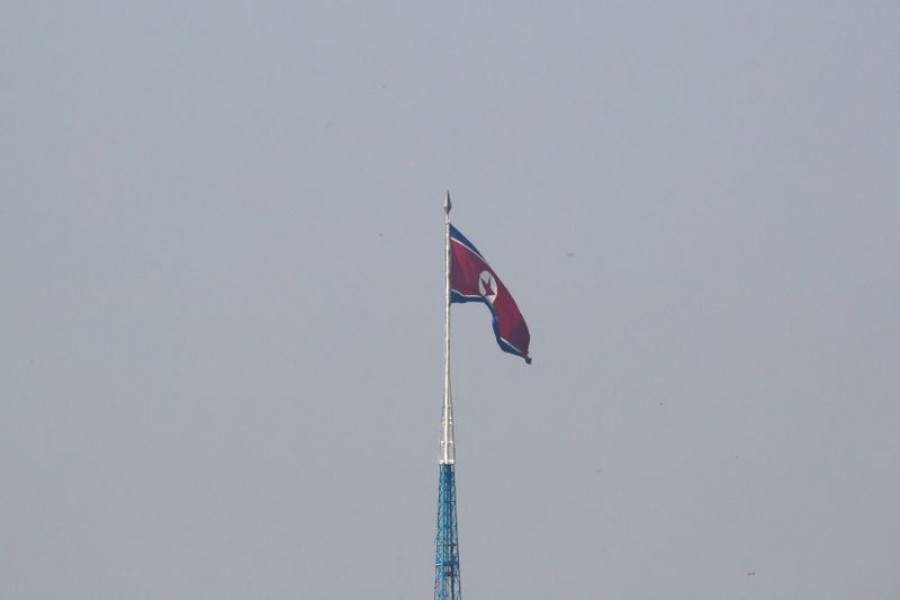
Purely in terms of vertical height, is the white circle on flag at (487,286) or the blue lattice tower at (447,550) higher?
the white circle on flag at (487,286)

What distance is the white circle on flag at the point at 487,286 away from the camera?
9444 cm

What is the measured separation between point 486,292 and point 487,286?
0.26m

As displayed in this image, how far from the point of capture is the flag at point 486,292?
9369cm

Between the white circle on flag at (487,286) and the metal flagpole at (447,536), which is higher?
the white circle on flag at (487,286)

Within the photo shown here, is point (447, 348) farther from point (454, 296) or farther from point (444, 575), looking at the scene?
point (444, 575)

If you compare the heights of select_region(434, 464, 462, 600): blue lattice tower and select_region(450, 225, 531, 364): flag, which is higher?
select_region(450, 225, 531, 364): flag

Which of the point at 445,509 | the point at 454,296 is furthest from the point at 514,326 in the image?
the point at 445,509

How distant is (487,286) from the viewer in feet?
310

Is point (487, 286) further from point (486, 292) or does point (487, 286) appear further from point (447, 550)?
point (447, 550)

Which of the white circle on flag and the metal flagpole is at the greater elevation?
the white circle on flag

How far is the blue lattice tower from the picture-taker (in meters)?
89.3

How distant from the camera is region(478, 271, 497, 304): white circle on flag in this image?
→ 94438 mm

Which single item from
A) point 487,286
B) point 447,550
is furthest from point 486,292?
point 447,550

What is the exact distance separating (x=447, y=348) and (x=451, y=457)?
15.3 feet
